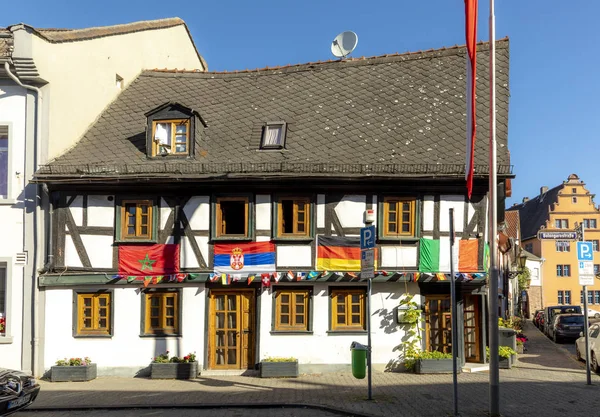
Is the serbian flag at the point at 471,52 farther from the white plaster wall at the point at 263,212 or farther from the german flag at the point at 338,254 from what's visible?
the white plaster wall at the point at 263,212

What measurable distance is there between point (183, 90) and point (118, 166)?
503 cm

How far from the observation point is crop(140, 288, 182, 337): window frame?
52.5 ft

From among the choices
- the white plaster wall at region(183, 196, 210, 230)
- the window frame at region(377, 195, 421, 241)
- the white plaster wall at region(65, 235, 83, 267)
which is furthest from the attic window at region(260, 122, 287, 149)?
the white plaster wall at region(65, 235, 83, 267)

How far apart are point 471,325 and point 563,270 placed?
53818mm

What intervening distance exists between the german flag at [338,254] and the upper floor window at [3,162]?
8135mm

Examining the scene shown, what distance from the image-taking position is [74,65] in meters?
17.6

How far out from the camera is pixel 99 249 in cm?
1612

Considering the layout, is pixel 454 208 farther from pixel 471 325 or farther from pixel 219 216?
pixel 219 216

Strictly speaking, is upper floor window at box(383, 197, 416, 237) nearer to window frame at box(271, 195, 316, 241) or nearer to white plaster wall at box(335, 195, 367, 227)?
white plaster wall at box(335, 195, 367, 227)

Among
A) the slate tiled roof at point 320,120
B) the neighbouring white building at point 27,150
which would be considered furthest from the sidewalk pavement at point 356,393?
the slate tiled roof at point 320,120

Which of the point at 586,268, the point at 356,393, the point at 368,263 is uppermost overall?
the point at 368,263

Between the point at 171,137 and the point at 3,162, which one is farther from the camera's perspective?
the point at 171,137

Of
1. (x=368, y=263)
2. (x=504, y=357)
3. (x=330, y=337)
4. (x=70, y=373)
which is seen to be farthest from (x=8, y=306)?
(x=504, y=357)

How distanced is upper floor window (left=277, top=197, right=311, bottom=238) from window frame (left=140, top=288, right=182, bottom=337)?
10.1 ft
